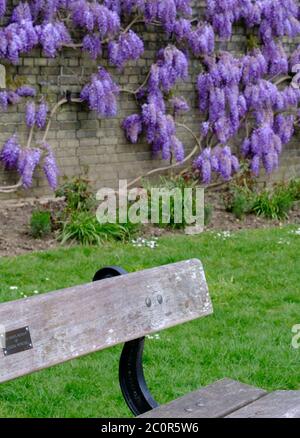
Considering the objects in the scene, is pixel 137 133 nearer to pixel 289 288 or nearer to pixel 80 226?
pixel 80 226

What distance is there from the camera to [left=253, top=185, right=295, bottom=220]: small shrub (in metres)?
8.45

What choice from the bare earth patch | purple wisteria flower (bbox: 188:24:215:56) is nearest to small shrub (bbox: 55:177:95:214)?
the bare earth patch

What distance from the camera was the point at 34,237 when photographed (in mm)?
7180

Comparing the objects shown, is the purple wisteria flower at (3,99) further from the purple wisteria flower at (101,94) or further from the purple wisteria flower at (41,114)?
the purple wisteria flower at (101,94)

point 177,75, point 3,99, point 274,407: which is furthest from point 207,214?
point 274,407

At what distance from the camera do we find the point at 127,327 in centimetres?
295

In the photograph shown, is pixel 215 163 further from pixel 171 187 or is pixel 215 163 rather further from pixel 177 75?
pixel 171 187

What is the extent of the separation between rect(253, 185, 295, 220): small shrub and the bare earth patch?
0.26 ft

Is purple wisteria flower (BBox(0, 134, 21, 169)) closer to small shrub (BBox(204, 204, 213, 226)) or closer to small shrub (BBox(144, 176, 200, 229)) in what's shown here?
small shrub (BBox(144, 176, 200, 229))

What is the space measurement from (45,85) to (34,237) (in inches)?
78.7

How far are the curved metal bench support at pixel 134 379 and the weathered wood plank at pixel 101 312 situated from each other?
0.47 feet

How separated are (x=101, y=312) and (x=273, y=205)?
580 centimetres
